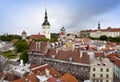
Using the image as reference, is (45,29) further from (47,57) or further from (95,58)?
(95,58)

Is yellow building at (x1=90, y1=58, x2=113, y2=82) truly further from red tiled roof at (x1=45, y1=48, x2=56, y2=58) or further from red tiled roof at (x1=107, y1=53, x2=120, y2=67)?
red tiled roof at (x1=45, y1=48, x2=56, y2=58)

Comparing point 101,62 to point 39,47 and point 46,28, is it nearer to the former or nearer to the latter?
point 39,47

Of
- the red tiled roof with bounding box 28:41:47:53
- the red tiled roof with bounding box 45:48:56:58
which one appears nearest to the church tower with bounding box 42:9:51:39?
the red tiled roof with bounding box 28:41:47:53

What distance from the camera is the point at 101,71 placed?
164 feet

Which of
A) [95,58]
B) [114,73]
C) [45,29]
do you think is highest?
[45,29]

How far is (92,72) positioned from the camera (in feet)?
166

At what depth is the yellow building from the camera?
163ft

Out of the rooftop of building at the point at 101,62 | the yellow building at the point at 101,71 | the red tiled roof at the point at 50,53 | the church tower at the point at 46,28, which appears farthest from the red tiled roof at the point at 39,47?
the church tower at the point at 46,28

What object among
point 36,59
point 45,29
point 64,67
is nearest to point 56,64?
point 64,67

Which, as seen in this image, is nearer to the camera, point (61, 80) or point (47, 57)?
point (61, 80)

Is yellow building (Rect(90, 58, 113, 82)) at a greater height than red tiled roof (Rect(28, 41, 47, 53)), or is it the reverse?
red tiled roof (Rect(28, 41, 47, 53))

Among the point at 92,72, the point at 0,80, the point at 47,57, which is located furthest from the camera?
the point at 47,57

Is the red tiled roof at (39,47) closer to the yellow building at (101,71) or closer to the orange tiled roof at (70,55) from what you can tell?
the orange tiled roof at (70,55)

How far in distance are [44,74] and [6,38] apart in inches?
5376
